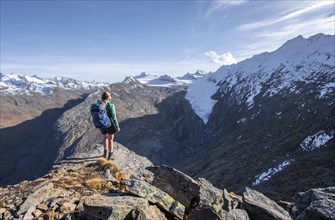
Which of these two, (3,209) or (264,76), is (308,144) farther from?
(264,76)

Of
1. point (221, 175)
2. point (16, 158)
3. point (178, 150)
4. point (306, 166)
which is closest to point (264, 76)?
point (178, 150)

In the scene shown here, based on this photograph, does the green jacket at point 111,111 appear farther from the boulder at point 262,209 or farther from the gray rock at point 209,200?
the boulder at point 262,209

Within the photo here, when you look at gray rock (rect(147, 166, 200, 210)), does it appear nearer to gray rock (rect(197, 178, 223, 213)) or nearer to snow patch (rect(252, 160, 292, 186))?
gray rock (rect(197, 178, 223, 213))

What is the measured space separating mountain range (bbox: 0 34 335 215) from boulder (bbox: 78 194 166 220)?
10118 mm

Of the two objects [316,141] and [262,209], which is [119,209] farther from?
[316,141]

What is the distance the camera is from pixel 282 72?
472 ft

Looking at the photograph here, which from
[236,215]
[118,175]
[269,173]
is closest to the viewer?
[236,215]

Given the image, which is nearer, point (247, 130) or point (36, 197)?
point (36, 197)

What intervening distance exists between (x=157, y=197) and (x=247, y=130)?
333ft

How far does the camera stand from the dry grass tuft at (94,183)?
1294cm

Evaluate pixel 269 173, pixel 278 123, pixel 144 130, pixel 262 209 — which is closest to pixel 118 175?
pixel 262 209

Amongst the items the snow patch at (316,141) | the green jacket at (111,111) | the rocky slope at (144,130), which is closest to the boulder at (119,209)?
the green jacket at (111,111)

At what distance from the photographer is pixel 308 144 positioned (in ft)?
217

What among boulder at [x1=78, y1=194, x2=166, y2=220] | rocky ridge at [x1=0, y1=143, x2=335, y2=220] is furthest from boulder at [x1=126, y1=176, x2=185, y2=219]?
boulder at [x1=78, y1=194, x2=166, y2=220]
